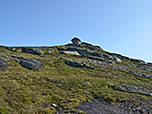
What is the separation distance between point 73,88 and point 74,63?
1936cm

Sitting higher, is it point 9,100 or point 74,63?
point 74,63

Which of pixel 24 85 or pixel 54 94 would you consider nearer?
pixel 54 94

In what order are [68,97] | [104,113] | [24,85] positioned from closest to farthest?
[104,113], [68,97], [24,85]

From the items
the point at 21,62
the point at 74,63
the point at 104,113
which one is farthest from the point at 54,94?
the point at 74,63

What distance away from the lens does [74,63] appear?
130ft

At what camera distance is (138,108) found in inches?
622

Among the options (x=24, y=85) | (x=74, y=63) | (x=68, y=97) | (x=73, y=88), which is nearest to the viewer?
(x=68, y=97)

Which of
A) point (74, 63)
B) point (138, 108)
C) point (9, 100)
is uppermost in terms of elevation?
point (74, 63)

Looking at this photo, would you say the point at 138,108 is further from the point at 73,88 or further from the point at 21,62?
the point at 21,62

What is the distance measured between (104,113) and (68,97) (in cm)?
502

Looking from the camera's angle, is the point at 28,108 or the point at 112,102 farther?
the point at 112,102

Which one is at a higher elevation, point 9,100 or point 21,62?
point 21,62

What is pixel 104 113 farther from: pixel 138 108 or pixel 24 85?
pixel 24 85

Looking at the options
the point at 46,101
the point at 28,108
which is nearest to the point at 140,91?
the point at 46,101
